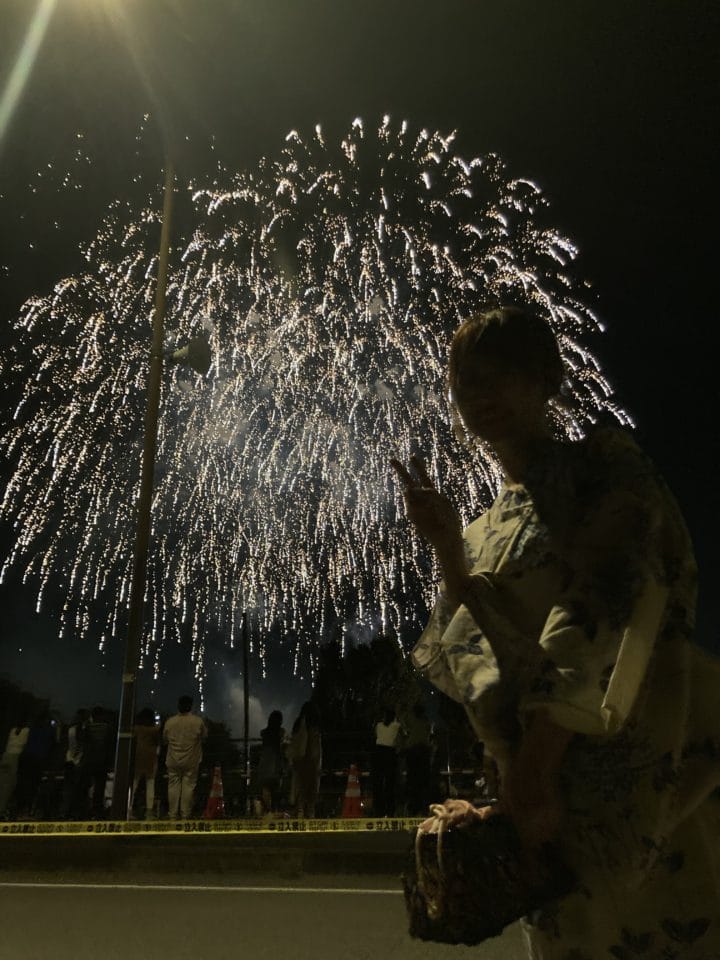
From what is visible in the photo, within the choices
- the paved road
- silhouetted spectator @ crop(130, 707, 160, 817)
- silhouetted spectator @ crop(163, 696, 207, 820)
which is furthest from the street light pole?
the paved road

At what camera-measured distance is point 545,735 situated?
123 centimetres

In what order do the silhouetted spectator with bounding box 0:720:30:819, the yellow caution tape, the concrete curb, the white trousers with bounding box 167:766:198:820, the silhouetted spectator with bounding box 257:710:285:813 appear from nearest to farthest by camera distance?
the concrete curb < the yellow caution tape < the white trousers with bounding box 167:766:198:820 < the silhouetted spectator with bounding box 0:720:30:819 < the silhouetted spectator with bounding box 257:710:285:813

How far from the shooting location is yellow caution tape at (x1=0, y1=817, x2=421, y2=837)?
9305 millimetres

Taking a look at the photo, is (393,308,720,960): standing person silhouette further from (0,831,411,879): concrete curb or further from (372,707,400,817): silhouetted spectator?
(372,707,400,817): silhouetted spectator

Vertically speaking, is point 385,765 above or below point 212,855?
above

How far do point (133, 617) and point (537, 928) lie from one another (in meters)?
11.0

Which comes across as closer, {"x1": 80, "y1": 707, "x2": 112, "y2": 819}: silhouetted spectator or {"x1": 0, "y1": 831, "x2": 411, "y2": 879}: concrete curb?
{"x1": 0, "y1": 831, "x2": 411, "y2": 879}: concrete curb

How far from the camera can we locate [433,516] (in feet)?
4.70

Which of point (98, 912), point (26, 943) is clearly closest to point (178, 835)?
point (98, 912)

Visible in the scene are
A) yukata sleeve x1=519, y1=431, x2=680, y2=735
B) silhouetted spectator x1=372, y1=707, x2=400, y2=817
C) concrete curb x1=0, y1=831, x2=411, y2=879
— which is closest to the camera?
yukata sleeve x1=519, y1=431, x2=680, y2=735

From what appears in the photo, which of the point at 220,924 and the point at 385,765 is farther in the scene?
the point at 385,765

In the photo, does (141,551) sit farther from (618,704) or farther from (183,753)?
(618,704)

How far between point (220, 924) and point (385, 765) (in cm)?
607

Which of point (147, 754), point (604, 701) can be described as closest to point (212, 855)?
point (147, 754)
